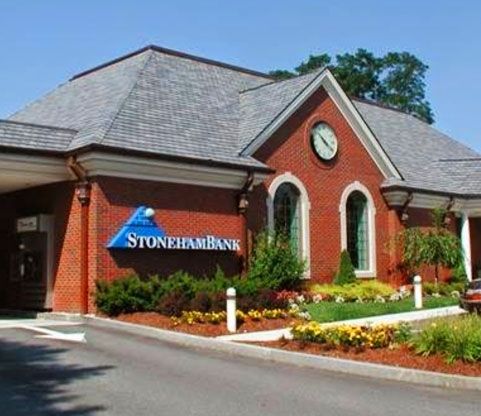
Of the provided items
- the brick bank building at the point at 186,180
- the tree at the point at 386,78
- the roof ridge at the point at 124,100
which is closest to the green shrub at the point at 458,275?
the brick bank building at the point at 186,180

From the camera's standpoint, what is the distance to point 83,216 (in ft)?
63.4

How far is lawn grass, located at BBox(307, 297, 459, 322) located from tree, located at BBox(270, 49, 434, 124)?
150 feet

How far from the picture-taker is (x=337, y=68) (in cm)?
6706

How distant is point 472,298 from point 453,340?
7.74 meters

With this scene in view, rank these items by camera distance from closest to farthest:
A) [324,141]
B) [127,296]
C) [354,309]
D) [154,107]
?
[127,296] → [354,309] → [154,107] → [324,141]

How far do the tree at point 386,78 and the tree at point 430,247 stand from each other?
40.0m

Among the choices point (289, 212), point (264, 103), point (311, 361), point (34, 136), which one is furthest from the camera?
point (264, 103)

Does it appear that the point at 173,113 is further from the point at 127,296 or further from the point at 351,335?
the point at 351,335

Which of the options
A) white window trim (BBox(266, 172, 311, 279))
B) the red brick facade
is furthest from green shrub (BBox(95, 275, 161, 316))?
white window trim (BBox(266, 172, 311, 279))

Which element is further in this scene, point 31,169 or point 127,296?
point 31,169

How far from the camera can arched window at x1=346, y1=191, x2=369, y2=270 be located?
2694 cm

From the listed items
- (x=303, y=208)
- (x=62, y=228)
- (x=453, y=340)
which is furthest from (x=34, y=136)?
(x=453, y=340)

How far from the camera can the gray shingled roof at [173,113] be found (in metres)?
20.1

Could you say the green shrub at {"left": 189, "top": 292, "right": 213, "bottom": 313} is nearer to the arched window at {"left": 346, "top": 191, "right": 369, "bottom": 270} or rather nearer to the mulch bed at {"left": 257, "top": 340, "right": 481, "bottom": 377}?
the mulch bed at {"left": 257, "top": 340, "right": 481, "bottom": 377}
